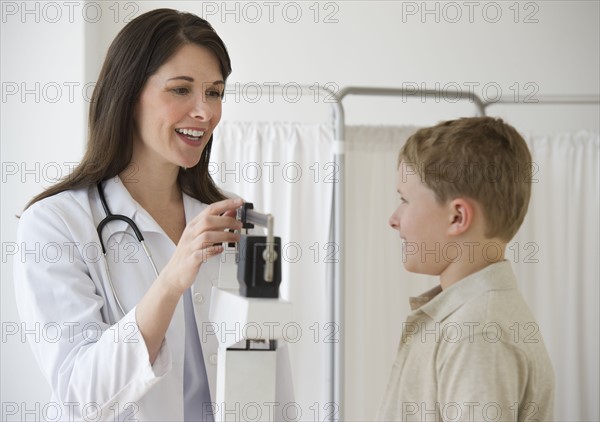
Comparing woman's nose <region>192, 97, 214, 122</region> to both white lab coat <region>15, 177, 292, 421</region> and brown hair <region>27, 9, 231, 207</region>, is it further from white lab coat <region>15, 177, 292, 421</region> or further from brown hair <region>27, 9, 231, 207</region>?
white lab coat <region>15, 177, 292, 421</region>

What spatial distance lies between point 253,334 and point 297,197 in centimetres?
182

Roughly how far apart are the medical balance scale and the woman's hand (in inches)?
6.4

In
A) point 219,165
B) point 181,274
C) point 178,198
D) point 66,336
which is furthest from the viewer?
point 219,165

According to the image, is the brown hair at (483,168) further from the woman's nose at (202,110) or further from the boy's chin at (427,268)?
the woman's nose at (202,110)

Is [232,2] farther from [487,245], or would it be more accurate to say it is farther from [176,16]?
[487,245]

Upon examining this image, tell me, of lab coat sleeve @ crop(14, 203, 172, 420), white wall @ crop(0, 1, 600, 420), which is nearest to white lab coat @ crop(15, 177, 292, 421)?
lab coat sleeve @ crop(14, 203, 172, 420)

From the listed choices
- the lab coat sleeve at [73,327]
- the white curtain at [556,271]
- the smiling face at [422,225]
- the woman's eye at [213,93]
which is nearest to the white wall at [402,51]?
the white curtain at [556,271]

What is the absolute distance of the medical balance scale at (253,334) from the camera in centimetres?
72

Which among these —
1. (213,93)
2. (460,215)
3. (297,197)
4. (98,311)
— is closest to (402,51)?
(297,197)

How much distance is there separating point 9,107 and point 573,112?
2350 millimetres

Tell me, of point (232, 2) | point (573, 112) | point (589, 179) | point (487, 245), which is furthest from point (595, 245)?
point (232, 2)

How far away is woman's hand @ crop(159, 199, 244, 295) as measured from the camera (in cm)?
95

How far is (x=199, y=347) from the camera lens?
1369mm

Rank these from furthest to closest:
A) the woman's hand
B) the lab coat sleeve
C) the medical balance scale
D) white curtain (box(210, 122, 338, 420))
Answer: white curtain (box(210, 122, 338, 420))
the lab coat sleeve
the woman's hand
the medical balance scale
